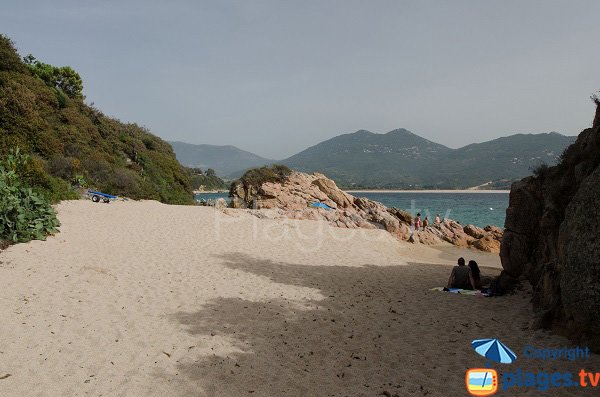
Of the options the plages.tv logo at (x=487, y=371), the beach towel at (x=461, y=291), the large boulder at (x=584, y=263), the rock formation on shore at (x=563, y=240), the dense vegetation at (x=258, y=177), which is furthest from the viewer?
the dense vegetation at (x=258, y=177)

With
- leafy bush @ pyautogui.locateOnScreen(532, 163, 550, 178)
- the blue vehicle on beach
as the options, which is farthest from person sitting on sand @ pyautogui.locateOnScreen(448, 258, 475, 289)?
the blue vehicle on beach

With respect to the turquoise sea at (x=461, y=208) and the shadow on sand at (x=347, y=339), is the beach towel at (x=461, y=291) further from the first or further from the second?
the turquoise sea at (x=461, y=208)

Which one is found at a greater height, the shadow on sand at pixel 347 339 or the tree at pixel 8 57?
the tree at pixel 8 57

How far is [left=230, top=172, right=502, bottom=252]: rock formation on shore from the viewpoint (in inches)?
973

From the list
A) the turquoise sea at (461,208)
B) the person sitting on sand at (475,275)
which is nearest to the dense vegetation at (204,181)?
the turquoise sea at (461,208)

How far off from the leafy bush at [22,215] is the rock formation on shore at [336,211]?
13462mm

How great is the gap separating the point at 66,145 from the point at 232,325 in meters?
29.8

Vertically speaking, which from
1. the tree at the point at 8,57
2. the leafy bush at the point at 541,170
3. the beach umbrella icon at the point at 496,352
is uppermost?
the tree at the point at 8,57

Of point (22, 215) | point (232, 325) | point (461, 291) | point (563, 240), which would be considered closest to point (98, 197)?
point (22, 215)

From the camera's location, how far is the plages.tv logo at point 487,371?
5.26 meters

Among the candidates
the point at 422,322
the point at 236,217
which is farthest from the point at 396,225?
the point at 422,322

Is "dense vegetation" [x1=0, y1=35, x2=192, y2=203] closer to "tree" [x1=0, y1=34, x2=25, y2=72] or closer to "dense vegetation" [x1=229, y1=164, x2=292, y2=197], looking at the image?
"tree" [x1=0, y1=34, x2=25, y2=72]

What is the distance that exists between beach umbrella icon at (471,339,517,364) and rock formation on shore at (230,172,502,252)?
18.0 meters

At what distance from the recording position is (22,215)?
12.4 metres
